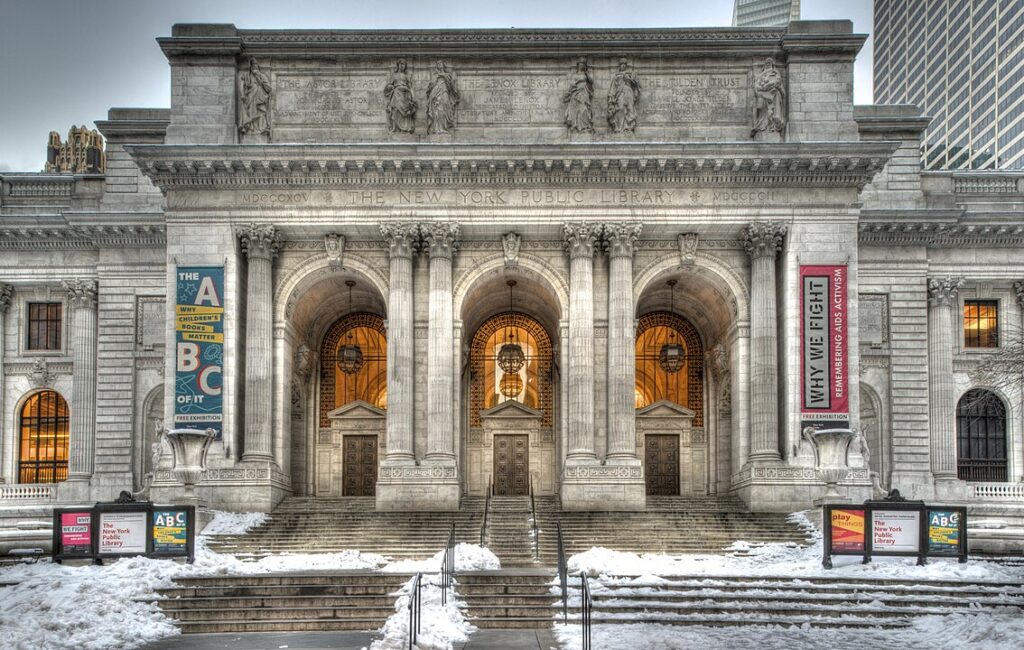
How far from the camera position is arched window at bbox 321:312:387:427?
4538 centimetres

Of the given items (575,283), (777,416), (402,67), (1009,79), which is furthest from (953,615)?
(1009,79)

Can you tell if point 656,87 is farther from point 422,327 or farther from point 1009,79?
point 1009,79

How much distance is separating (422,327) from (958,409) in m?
21.0

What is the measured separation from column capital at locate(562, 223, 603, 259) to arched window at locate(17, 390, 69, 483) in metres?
21.1

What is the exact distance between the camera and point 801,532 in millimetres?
34156

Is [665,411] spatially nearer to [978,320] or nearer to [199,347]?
[978,320]

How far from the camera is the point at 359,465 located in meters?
44.6

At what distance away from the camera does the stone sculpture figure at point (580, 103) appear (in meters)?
39.4

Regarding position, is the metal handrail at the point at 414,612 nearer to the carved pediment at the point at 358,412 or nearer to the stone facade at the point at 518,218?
the stone facade at the point at 518,218

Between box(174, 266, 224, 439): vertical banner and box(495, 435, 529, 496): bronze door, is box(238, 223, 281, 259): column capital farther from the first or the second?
box(495, 435, 529, 496): bronze door

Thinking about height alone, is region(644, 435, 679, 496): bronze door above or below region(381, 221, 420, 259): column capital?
below

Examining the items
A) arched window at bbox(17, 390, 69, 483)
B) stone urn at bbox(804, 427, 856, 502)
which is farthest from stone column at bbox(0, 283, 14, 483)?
stone urn at bbox(804, 427, 856, 502)

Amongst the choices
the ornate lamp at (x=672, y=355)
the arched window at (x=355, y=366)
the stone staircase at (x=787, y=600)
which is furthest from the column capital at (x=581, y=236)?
the stone staircase at (x=787, y=600)

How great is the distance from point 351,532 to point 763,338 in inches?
583
